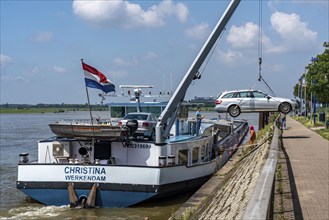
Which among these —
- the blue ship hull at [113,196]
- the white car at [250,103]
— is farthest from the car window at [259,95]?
the blue ship hull at [113,196]

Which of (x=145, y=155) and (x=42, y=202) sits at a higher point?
(x=145, y=155)

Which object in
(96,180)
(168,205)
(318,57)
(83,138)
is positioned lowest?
(168,205)

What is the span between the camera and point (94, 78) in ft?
49.2

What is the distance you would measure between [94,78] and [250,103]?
495 inches

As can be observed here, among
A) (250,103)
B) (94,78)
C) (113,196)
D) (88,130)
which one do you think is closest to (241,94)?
(250,103)

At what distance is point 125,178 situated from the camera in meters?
14.2

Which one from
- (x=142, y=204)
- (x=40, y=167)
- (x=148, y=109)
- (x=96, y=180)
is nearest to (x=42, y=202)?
(x=40, y=167)

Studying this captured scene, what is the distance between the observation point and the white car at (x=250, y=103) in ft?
82.7

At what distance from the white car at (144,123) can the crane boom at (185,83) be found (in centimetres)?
50

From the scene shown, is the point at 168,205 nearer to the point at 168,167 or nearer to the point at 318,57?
the point at 168,167

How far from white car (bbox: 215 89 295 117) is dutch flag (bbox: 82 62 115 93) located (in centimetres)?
1135

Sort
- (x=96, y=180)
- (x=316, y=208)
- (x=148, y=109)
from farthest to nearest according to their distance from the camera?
(x=148, y=109) → (x=96, y=180) → (x=316, y=208)

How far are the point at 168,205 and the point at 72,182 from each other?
327cm

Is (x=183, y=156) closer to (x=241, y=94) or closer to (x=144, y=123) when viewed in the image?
(x=144, y=123)
